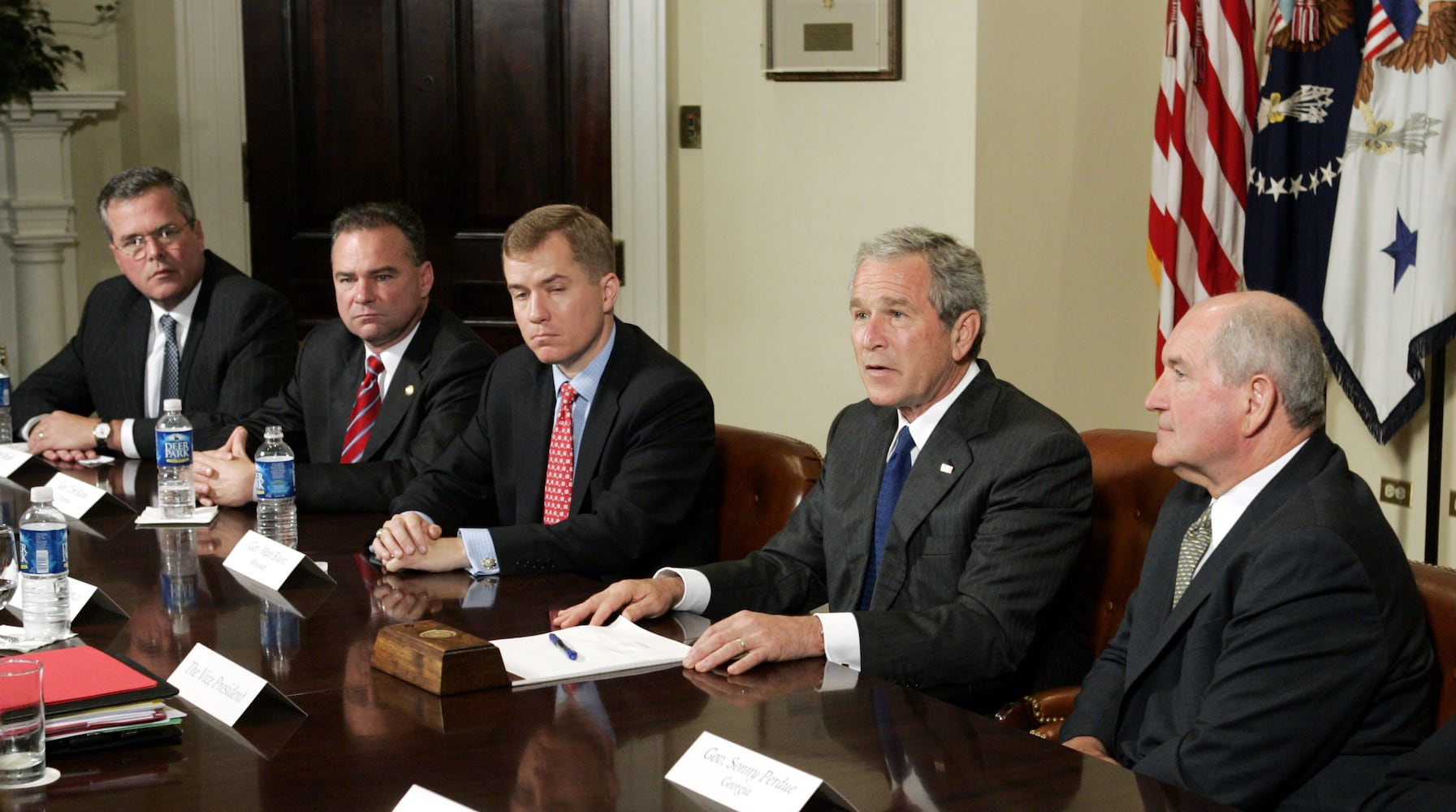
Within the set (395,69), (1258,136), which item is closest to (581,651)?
(1258,136)

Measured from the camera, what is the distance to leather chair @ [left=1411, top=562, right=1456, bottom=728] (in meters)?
1.94

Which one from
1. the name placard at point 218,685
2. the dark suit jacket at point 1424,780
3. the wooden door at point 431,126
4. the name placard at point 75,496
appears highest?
the wooden door at point 431,126

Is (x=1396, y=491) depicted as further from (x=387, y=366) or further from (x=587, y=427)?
(x=387, y=366)

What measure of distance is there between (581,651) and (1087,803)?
806mm

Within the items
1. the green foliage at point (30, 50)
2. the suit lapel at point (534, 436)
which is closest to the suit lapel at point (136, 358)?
the suit lapel at point (534, 436)

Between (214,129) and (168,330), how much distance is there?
6.54ft

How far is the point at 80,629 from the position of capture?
2.26m

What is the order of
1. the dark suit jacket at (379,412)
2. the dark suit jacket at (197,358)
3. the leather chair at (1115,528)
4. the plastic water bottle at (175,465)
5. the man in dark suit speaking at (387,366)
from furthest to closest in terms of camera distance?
the dark suit jacket at (197,358) < the man in dark suit speaking at (387,366) < the dark suit jacket at (379,412) < the plastic water bottle at (175,465) < the leather chair at (1115,528)

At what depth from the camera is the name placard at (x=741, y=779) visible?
5.04 feet

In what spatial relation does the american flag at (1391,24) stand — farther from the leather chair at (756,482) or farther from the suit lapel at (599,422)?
the suit lapel at (599,422)

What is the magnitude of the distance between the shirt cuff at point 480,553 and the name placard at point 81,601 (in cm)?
57

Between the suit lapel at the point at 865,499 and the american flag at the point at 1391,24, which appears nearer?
the suit lapel at the point at 865,499

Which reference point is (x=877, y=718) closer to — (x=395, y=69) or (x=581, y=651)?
(x=581, y=651)

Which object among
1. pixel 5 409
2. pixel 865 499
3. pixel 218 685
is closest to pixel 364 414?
pixel 5 409
